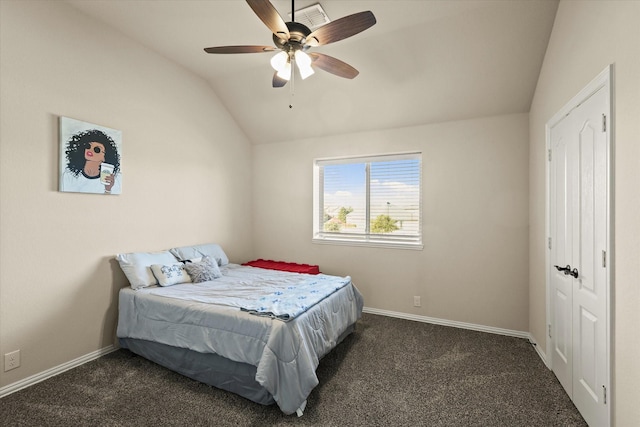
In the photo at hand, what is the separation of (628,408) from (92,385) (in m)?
3.40

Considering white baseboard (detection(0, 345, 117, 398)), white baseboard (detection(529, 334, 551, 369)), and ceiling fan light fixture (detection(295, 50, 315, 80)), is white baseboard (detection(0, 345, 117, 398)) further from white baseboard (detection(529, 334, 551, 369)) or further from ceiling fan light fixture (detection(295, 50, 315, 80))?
white baseboard (detection(529, 334, 551, 369))

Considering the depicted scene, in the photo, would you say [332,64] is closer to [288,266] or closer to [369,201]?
[369,201]

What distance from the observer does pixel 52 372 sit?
8.09ft

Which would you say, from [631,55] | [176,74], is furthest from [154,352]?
[631,55]

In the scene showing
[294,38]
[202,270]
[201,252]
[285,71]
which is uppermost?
[294,38]

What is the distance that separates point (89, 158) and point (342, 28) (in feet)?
7.98

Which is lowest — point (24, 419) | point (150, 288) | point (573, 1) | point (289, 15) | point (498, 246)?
point (24, 419)

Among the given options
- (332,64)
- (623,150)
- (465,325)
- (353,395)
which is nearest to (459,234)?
(465,325)

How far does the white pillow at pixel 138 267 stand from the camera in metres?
2.84

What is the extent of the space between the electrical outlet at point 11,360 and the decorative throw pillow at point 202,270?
135 centimetres

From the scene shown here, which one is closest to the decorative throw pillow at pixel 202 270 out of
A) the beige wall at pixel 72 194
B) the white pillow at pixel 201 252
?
the white pillow at pixel 201 252

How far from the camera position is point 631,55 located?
4.80 ft

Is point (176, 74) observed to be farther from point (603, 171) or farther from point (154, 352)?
point (603, 171)

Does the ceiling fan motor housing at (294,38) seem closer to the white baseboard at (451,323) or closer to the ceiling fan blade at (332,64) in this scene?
the ceiling fan blade at (332,64)
